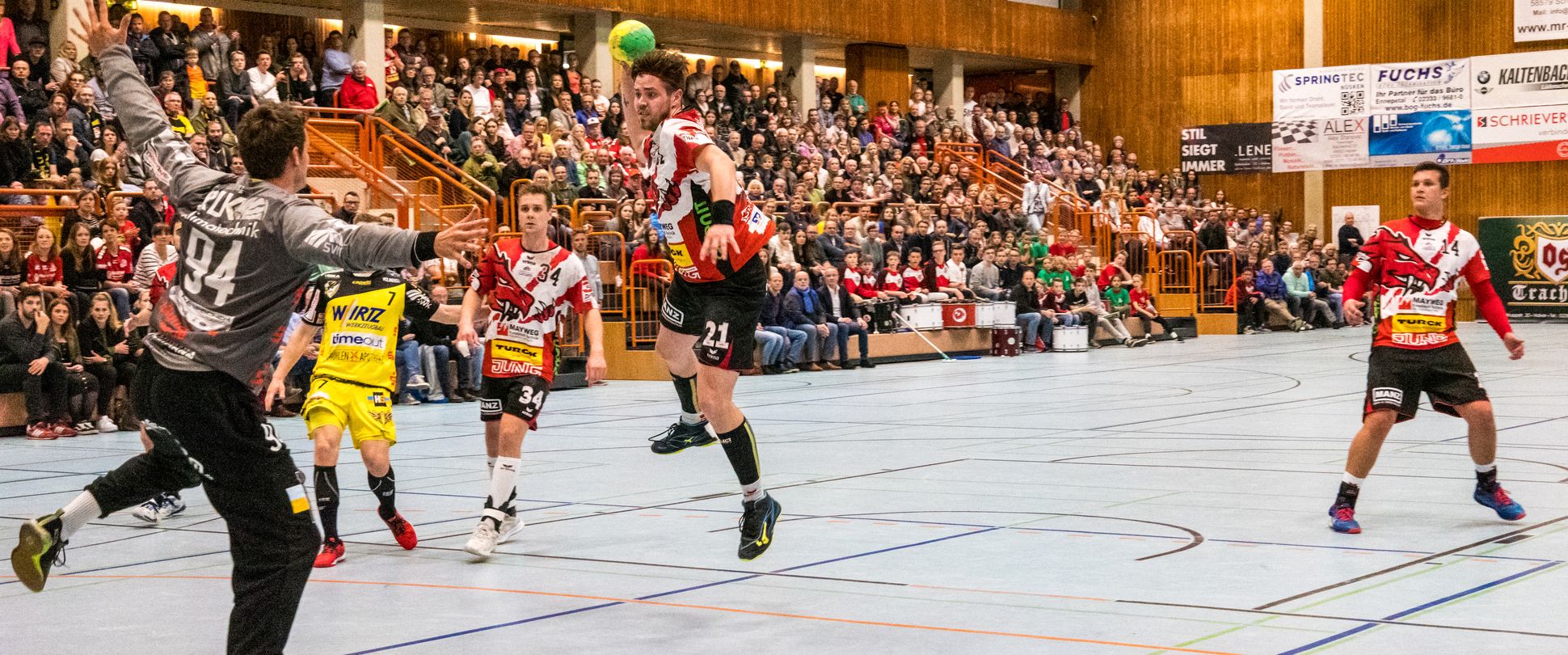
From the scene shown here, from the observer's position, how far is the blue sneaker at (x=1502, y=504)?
314 inches

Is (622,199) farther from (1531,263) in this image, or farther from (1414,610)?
(1531,263)

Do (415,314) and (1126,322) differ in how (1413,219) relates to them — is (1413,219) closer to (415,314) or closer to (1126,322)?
(415,314)

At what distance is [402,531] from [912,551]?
8.12ft

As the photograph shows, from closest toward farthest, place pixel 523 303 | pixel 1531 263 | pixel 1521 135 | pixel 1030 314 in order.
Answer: pixel 523 303, pixel 1030 314, pixel 1531 263, pixel 1521 135

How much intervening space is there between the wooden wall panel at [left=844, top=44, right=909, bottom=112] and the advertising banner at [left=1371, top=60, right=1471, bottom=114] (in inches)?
408

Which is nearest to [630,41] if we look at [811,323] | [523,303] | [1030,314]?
[523,303]

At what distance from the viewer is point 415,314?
8820 mm

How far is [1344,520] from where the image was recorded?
25.5ft

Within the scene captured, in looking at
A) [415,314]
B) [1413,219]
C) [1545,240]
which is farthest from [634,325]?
[1545,240]

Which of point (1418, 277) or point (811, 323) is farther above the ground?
point (1418, 277)

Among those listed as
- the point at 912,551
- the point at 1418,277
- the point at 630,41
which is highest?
the point at 630,41

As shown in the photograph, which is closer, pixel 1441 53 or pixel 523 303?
pixel 523 303

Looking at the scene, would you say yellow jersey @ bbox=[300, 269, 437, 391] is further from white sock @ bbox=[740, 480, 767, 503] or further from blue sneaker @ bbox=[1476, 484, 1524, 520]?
blue sneaker @ bbox=[1476, 484, 1524, 520]

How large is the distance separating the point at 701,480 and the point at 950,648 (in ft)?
16.3
